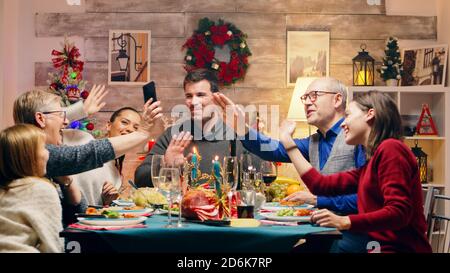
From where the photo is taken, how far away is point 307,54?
4.77 meters

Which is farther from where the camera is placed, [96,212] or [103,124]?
[103,124]

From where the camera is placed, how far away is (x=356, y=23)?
480 centimetres

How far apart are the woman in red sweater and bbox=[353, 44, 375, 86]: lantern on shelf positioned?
238cm

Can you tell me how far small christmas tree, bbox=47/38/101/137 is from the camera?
14.0ft

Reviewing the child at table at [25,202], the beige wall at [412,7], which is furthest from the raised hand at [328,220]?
the beige wall at [412,7]

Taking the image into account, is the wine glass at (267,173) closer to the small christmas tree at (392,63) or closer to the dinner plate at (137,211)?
the dinner plate at (137,211)

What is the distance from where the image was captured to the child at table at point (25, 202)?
1828 millimetres

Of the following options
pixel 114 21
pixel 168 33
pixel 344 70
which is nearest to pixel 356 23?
pixel 344 70

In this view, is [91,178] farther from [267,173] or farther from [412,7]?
[412,7]

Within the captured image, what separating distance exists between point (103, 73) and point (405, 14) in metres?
2.29

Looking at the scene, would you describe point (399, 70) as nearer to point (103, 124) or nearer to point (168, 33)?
point (168, 33)

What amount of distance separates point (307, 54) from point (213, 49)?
696 millimetres

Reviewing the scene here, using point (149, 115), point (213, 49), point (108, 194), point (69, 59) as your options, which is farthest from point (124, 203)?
point (213, 49)

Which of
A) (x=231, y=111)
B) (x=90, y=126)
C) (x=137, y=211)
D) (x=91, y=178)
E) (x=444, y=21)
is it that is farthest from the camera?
(x=444, y=21)
